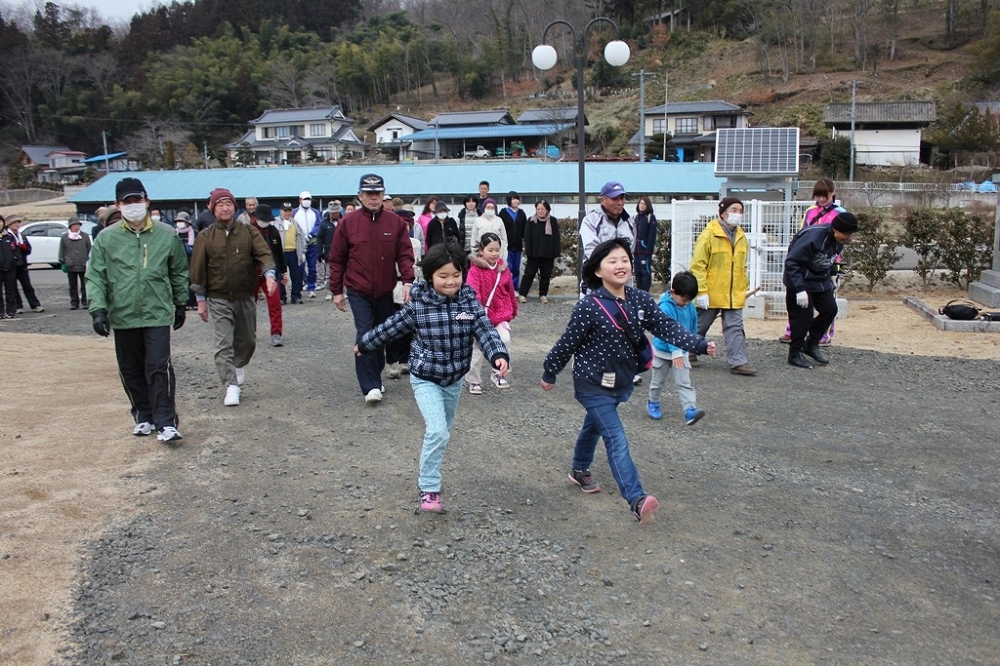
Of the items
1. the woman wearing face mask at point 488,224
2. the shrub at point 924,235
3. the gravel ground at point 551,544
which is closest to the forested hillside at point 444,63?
→ the shrub at point 924,235

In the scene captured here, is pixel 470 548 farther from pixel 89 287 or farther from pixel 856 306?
pixel 856 306

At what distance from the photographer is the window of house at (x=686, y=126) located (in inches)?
2486

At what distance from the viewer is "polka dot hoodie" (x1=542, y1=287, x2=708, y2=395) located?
445cm

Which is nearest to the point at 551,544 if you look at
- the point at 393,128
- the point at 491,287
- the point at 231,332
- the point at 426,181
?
the point at 491,287

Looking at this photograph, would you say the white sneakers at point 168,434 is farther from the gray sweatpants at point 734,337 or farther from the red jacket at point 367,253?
the gray sweatpants at point 734,337

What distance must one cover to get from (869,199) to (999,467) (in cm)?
3647

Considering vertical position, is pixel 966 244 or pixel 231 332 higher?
pixel 966 244

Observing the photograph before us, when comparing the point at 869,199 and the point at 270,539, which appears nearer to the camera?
the point at 270,539

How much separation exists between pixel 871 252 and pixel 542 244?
5345mm

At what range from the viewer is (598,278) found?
4625 mm

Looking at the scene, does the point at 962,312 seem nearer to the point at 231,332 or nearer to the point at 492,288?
the point at 492,288

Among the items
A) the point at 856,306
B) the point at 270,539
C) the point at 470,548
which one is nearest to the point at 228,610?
the point at 270,539

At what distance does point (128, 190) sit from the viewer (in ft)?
18.7

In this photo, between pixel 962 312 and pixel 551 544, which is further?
pixel 962 312
